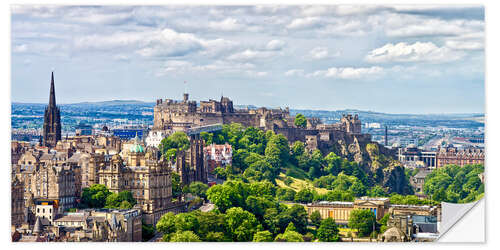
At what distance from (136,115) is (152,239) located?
74.9 metres

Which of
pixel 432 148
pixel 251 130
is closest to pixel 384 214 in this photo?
pixel 251 130

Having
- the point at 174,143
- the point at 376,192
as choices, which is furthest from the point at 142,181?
the point at 376,192

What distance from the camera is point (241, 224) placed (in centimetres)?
7812

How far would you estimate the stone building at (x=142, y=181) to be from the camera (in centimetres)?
8275

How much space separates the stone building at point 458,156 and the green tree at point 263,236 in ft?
206

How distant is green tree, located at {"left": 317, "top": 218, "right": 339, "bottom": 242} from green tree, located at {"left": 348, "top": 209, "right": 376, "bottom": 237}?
1.92 m

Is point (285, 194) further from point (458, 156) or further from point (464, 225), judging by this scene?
point (458, 156)

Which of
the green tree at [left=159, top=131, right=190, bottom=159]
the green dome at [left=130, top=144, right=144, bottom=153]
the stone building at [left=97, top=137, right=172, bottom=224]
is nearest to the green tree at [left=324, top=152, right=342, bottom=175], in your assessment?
the green tree at [left=159, top=131, right=190, bottom=159]

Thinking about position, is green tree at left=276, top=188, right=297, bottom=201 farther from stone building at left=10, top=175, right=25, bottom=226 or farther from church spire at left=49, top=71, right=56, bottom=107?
stone building at left=10, top=175, right=25, bottom=226

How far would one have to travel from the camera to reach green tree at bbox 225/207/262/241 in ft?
251

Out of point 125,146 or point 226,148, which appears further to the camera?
point 226,148

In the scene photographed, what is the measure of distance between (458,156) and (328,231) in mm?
69351

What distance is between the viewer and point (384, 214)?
90375 millimetres

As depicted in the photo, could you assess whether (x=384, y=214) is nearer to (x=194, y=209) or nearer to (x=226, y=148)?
(x=194, y=209)
